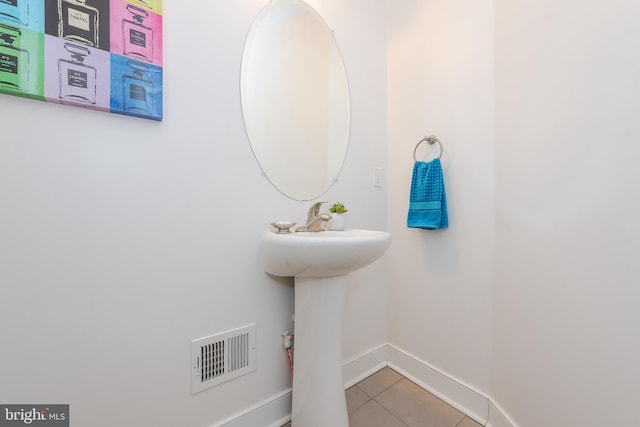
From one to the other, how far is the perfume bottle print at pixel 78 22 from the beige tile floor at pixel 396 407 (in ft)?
5.13

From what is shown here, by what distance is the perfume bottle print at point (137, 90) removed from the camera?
0.79 meters

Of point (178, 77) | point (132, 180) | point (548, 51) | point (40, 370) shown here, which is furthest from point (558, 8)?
point (40, 370)

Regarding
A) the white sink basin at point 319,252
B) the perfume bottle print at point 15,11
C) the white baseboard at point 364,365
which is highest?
the perfume bottle print at point 15,11

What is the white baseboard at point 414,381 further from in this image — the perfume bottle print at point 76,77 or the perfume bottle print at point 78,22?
the perfume bottle print at point 78,22

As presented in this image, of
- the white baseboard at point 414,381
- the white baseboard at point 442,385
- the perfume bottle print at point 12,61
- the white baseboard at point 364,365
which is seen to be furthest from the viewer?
the white baseboard at point 364,365

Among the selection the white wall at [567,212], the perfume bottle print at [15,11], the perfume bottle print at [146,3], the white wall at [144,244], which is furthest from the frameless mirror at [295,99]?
the white wall at [567,212]

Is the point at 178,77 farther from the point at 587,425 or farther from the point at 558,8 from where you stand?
the point at 587,425

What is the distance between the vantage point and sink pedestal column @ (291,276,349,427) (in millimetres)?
985

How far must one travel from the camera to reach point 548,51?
0.87 meters

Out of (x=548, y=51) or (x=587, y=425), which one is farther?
(x=548, y=51)

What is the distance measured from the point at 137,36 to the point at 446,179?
1.36 metres

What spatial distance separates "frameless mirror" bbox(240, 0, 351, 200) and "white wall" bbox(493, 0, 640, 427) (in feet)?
2.41

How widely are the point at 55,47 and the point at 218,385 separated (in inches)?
46.2

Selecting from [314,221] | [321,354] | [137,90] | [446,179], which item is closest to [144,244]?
[137,90]
